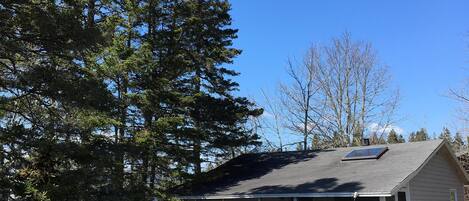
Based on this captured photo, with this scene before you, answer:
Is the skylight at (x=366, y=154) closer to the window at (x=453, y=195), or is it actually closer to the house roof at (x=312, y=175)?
the house roof at (x=312, y=175)

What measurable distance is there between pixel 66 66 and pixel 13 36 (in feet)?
4.79

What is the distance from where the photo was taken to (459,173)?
66.4 ft

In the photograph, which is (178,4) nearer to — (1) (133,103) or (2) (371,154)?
(1) (133,103)

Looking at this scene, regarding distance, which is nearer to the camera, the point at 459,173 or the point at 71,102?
the point at 71,102

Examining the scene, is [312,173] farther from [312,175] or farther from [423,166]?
[423,166]

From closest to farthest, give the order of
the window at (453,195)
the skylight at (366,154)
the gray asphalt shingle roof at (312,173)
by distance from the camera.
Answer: the gray asphalt shingle roof at (312,173) → the skylight at (366,154) → the window at (453,195)

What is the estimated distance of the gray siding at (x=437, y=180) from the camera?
16.5m

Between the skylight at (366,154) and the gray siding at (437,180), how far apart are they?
5.42ft

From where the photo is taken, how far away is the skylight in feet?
58.9

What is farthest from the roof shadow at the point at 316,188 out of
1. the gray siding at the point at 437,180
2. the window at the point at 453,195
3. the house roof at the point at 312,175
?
the window at the point at 453,195

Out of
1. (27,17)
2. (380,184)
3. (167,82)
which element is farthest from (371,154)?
(27,17)

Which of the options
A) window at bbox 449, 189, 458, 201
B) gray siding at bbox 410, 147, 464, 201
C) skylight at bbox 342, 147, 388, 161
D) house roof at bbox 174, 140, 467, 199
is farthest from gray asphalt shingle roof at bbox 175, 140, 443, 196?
window at bbox 449, 189, 458, 201

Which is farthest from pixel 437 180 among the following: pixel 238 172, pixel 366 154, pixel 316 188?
pixel 238 172

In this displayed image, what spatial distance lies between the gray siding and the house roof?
72 cm
